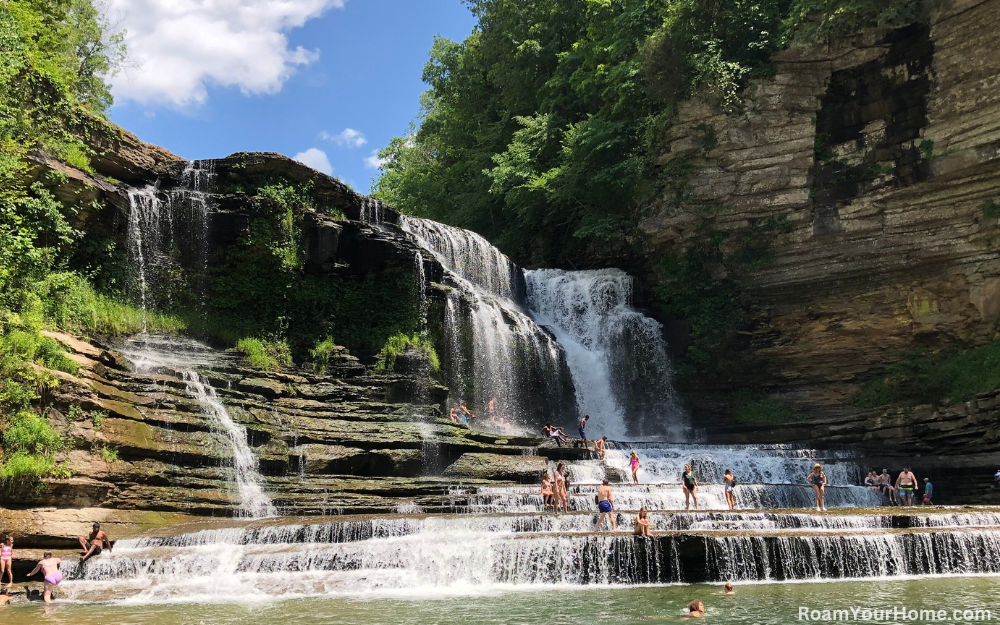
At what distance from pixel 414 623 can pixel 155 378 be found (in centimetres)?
1094

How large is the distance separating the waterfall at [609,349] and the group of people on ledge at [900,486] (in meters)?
8.76

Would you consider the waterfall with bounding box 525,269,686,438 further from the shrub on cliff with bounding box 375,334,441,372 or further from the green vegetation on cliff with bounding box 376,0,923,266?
the shrub on cliff with bounding box 375,334,441,372

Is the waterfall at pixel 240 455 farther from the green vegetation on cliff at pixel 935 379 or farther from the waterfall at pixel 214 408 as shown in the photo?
the green vegetation on cliff at pixel 935 379

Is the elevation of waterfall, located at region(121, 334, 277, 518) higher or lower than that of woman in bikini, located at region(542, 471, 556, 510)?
higher

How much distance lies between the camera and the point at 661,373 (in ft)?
89.7

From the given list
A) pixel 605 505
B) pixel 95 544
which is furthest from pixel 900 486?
pixel 95 544

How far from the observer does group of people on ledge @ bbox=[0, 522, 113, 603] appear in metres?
11.5

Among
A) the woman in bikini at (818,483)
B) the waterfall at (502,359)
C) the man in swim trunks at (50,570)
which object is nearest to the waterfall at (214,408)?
the man in swim trunks at (50,570)

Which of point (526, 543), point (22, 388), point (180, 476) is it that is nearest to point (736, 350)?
point (526, 543)

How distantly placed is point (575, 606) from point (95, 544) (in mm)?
8327

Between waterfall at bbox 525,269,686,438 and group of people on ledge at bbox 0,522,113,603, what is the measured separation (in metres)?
16.5

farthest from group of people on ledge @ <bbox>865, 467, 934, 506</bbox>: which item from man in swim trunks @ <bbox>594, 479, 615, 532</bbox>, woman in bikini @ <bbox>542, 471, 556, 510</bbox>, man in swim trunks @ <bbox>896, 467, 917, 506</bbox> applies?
woman in bikini @ <bbox>542, 471, 556, 510</bbox>

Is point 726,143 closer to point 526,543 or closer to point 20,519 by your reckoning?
point 526,543

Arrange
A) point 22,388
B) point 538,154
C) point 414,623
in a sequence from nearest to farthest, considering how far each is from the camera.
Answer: point 414,623 < point 22,388 < point 538,154
